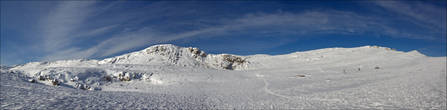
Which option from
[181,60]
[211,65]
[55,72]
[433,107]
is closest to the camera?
[433,107]

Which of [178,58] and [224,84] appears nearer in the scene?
[224,84]

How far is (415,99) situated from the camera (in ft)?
39.1

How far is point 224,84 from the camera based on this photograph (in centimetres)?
2228

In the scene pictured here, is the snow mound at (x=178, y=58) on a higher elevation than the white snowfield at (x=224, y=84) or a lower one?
higher

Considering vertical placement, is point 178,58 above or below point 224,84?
above

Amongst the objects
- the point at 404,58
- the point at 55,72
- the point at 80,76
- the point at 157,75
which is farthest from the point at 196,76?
the point at 404,58

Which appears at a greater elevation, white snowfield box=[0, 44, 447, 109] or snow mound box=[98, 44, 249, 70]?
snow mound box=[98, 44, 249, 70]

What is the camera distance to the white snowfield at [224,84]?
9547 mm

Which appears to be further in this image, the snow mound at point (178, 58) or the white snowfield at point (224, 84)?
the snow mound at point (178, 58)

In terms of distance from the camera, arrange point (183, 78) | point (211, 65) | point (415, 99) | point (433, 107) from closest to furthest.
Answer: point (433, 107) → point (415, 99) → point (183, 78) → point (211, 65)

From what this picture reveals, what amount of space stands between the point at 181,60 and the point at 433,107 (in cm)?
3267

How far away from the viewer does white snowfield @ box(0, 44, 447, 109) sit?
31.3 ft

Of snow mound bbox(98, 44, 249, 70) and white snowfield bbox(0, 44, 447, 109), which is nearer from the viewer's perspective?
white snowfield bbox(0, 44, 447, 109)

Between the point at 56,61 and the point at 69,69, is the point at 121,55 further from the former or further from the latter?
the point at 69,69
